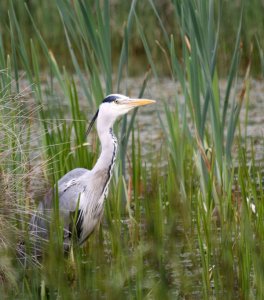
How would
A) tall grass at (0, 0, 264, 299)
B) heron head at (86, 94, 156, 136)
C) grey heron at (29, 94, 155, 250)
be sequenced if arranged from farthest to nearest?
heron head at (86, 94, 156, 136)
grey heron at (29, 94, 155, 250)
tall grass at (0, 0, 264, 299)

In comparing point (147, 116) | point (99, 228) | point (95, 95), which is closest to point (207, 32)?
point (95, 95)

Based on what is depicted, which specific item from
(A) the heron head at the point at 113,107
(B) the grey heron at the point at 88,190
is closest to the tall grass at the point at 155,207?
(B) the grey heron at the point at 88,190

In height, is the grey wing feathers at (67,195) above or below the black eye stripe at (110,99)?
below

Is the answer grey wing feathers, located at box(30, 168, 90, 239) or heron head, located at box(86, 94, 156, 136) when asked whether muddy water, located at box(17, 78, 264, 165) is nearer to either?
heron head, located at box(86, 94, 156, 136)

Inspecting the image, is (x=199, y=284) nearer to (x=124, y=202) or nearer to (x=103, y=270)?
(x=103, y=270)

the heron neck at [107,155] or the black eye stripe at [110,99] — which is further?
the black eye stripe at [110,99]

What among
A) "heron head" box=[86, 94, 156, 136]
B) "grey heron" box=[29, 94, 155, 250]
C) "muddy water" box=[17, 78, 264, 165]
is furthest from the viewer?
"muddy water" box=[17, 78, 264, 165]

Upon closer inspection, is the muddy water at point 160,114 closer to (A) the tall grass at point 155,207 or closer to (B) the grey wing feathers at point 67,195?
(A) the tall grass at point 155,207

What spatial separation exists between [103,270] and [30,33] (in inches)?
287

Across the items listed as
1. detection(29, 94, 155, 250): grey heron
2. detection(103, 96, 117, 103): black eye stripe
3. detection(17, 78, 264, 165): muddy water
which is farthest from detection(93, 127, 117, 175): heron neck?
detection(17, 78, 264, 165): muddy water

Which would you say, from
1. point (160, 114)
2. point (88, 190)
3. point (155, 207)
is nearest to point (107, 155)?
point (88, 190)

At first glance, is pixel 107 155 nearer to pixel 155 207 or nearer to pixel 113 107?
pixel 113 107

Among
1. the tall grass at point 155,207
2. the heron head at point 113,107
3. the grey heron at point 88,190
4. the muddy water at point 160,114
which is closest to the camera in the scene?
the tall grass at point 155,207

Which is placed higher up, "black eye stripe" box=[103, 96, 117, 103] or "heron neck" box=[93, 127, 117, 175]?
"black eye stripe" box=[103, 96, 117, 103]
